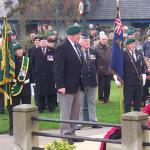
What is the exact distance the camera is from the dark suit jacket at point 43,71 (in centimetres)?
1606

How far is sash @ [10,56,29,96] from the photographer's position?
12.9 metres

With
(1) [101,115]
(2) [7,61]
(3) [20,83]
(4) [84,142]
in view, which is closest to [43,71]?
(1) [101,115]

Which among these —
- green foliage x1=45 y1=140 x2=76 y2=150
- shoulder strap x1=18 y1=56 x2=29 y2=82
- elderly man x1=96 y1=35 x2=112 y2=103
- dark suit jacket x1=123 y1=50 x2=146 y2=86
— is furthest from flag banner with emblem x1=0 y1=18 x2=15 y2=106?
elderly man x1=96 y1=35 x2=112 y2=103

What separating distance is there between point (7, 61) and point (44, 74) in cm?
353

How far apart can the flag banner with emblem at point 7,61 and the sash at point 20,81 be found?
19cm

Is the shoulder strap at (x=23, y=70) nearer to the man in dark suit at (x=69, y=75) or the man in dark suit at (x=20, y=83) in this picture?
the man in dark suit at (x=20, y=83)

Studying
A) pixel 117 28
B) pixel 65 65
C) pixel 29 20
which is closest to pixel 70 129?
pixel 65 65

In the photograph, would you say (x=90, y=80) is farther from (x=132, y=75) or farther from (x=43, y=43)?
(x=43, y=43)

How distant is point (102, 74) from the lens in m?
18.1

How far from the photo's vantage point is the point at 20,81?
12961 mm

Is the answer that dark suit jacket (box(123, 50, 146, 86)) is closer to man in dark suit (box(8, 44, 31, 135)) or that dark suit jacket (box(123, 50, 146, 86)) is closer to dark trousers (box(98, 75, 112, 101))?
man in dark suit (box(8, 44, 31, 135))

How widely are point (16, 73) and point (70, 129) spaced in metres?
2.56

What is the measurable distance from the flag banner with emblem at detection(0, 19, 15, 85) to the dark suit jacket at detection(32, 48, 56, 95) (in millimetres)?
3041

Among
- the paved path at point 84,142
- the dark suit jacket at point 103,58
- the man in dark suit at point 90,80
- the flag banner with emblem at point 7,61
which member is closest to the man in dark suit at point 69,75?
the paved path at point 84,142
